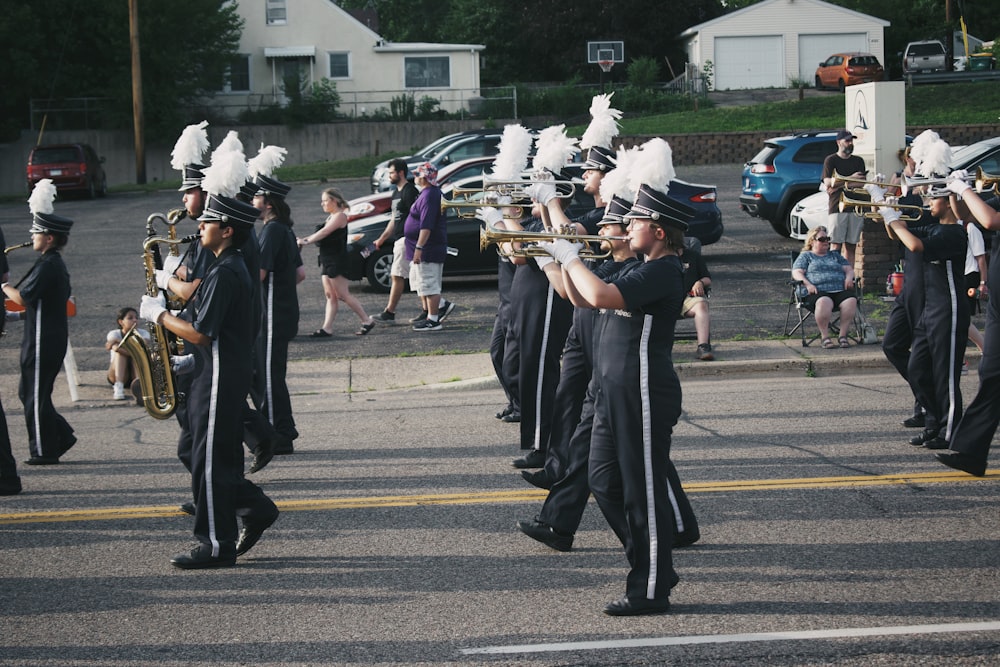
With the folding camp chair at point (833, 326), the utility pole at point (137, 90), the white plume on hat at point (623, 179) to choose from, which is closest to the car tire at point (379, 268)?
the folding camp chair at point (833, 326)

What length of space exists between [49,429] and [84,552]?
8.25 feet

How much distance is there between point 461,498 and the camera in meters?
7.99

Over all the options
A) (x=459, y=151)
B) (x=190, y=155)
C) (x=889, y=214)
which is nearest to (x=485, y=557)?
(x=190, y=155)

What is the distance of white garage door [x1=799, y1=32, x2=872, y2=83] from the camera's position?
177 feet

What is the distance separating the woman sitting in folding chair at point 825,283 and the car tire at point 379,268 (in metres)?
6.02

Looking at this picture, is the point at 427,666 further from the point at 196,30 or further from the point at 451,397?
the point at 196,30

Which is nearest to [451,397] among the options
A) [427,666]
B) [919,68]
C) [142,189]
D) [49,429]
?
[49,429]

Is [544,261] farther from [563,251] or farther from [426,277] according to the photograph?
[426,277]

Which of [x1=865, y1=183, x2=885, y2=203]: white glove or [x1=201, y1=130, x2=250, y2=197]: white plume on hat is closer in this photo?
[x1=201, y1=130, x2=250, y2=197]: white plume on hat

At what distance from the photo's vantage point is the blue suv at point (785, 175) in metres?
21.7

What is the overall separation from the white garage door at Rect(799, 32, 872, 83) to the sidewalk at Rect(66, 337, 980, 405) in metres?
43.2

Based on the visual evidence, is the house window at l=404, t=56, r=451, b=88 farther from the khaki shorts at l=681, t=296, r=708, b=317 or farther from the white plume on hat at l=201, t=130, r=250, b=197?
the white plume on hat at l=201, t=130, r=250, b=197

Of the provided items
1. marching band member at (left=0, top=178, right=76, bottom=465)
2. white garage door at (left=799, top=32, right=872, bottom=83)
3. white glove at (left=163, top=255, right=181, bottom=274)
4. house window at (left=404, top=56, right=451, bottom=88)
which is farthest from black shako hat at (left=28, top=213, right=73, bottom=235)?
white garage door at (left=799, top=32, right=872, bottom=83)

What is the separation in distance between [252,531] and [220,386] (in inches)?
33.5
